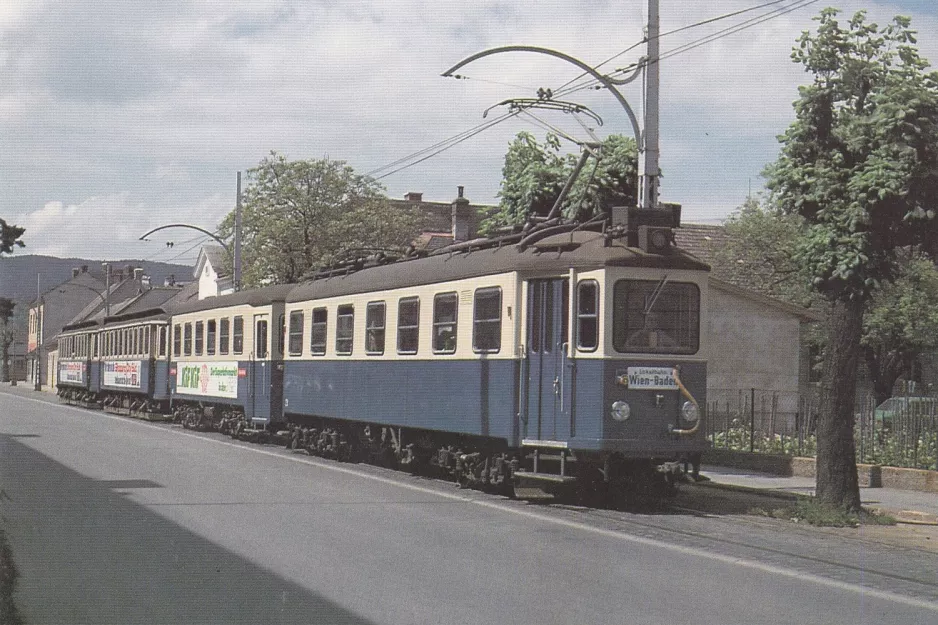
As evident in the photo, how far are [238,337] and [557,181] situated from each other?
8.76 m

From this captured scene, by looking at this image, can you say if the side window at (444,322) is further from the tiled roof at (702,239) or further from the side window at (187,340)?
the tiled roof at (702,239)

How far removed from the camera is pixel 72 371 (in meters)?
53.6

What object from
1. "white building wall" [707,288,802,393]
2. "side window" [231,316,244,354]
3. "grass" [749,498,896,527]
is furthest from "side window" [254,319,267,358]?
"grass" [749,498,896,527]

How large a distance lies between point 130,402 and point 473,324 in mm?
27652

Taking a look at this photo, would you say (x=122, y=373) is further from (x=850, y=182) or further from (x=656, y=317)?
(x=850, y=182)

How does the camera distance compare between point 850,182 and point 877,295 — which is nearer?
point 850,182

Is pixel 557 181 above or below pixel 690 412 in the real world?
above

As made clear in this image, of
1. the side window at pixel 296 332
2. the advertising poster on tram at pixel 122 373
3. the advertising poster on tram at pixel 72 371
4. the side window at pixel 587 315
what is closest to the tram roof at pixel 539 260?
the side window at pixel 587 315

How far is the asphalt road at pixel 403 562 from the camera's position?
8.59 m

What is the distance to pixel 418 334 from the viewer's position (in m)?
18.6

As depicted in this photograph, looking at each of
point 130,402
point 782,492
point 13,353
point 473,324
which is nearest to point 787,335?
point 782,492

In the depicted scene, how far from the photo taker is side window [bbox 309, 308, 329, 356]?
2267 cm

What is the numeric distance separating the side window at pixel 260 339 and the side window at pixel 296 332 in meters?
1.77

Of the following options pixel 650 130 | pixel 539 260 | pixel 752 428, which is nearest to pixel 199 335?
pixel 752 428
